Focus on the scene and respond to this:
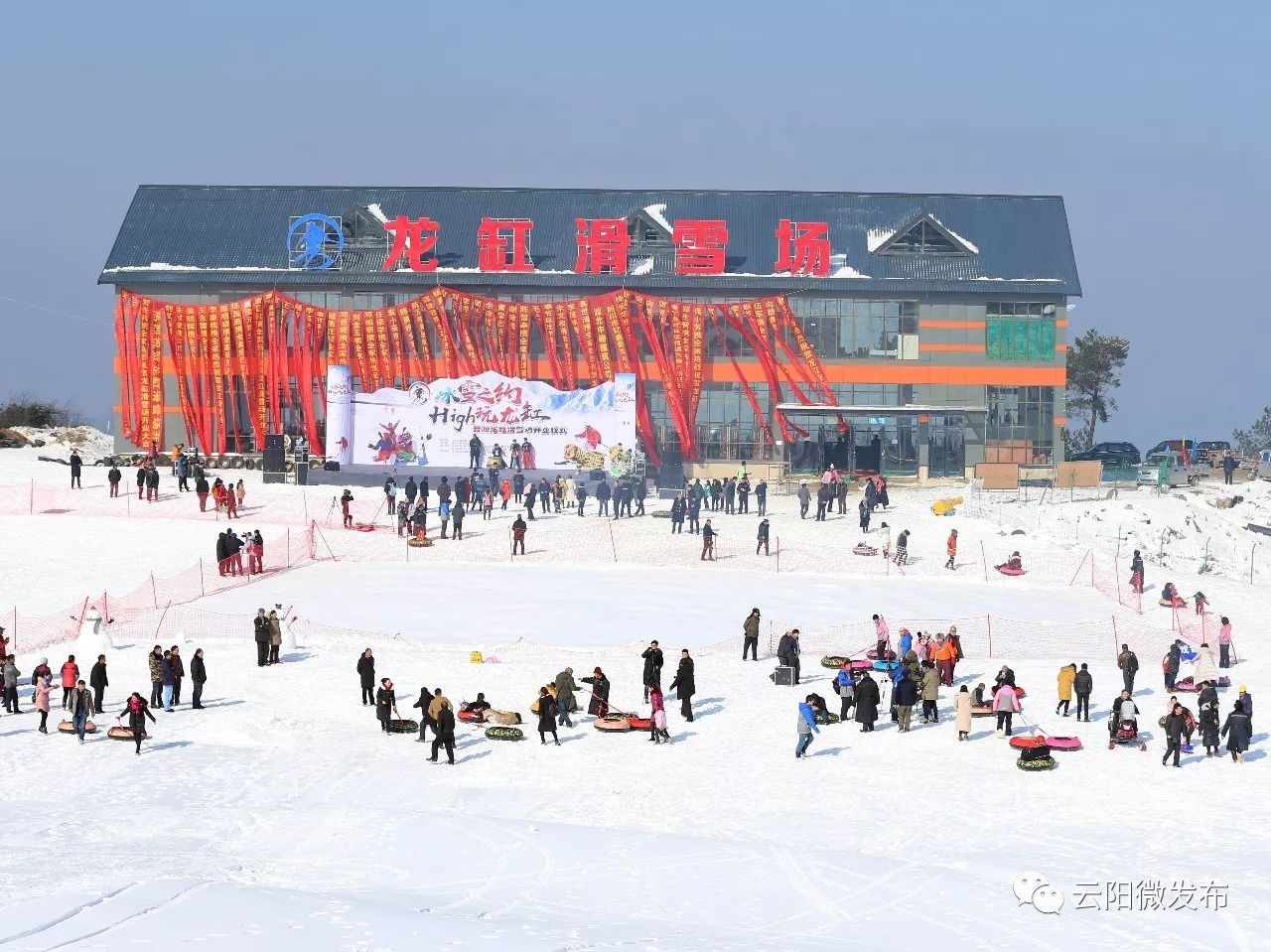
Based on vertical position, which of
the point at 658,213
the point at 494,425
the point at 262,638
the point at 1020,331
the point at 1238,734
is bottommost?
the point at 1238,734

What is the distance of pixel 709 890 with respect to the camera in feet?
74.4

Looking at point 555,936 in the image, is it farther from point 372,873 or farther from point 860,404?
point 860,404

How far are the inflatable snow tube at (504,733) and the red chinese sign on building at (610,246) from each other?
147 ft

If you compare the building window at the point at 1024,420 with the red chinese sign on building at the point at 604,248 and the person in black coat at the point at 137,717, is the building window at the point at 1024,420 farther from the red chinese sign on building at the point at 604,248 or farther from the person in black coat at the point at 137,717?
the person in black coat at the point at 137,717

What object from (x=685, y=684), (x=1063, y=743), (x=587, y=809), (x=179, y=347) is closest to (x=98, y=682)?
(x=587, y=809)

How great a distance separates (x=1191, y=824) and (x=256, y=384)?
54.1 metres

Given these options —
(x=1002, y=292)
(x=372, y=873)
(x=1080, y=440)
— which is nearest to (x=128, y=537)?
(x=372, y=873)

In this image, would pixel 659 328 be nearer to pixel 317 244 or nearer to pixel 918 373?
pixel 918 373

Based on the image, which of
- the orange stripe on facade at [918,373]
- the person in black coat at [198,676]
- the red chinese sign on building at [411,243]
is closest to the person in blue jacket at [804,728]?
the person in black coat at [198,676]

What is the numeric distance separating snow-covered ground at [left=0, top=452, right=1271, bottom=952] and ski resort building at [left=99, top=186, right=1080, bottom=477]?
2842cm

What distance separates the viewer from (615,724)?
31203 mm

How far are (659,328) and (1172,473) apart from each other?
22.7 m

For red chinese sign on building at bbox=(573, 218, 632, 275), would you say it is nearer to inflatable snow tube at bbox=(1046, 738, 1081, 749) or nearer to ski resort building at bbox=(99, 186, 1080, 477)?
ski resort building at bbox=(99, 186, 1080, 477)

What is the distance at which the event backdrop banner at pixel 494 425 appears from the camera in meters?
66.1
